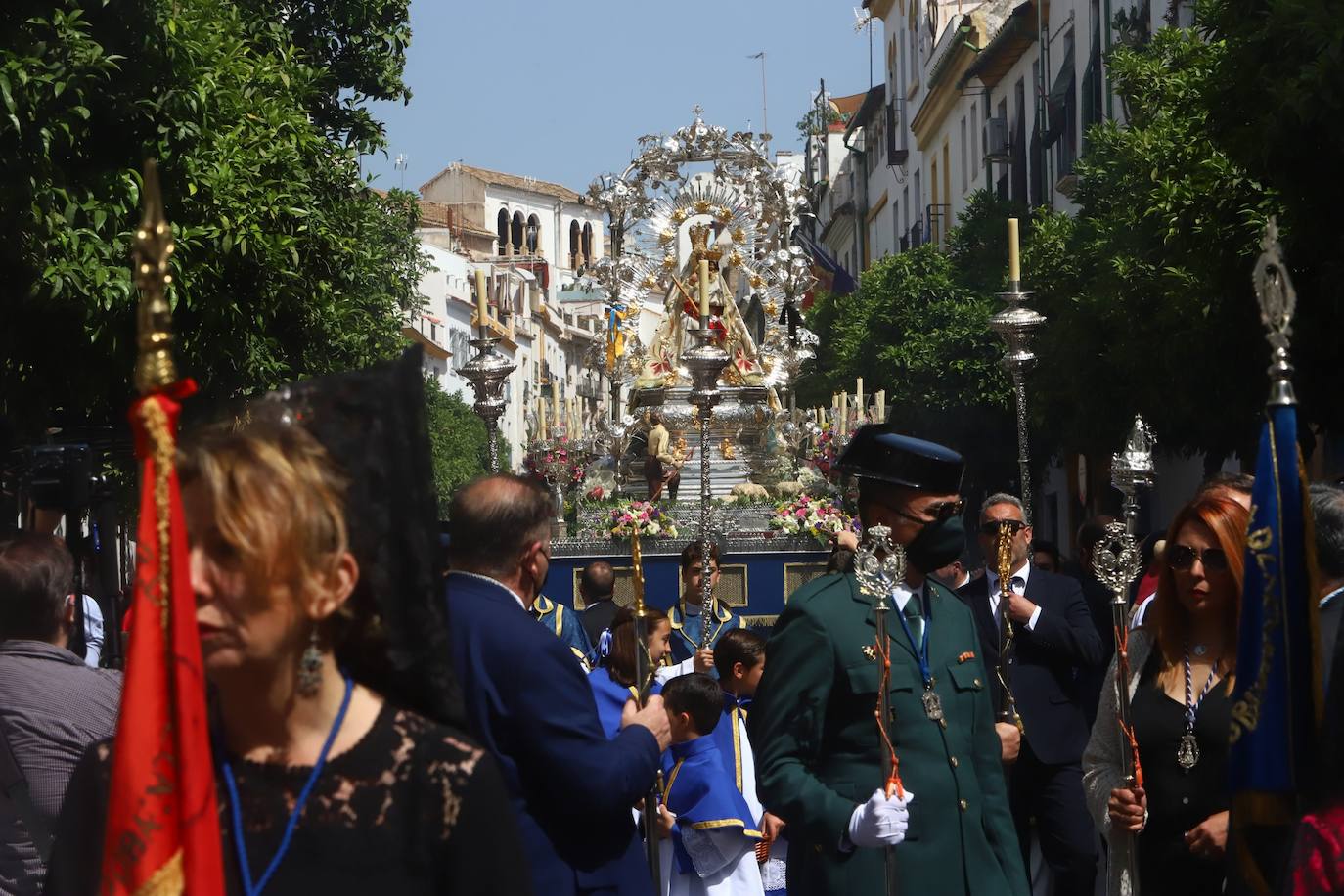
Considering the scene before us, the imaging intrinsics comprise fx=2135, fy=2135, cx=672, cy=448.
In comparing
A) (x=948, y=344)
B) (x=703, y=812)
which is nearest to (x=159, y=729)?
(x=703, y=812)

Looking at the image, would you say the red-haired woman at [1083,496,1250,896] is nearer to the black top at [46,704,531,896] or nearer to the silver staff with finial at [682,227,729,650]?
the black top at [46,704,531,896]

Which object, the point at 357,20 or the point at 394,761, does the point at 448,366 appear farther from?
the point at 394,761

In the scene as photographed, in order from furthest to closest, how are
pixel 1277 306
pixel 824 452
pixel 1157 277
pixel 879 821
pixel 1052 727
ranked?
pixel 824 452, pixel 1157 277, pixel 1052 727, pixel 879 821, pixel 1277 306

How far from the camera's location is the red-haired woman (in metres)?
5.18

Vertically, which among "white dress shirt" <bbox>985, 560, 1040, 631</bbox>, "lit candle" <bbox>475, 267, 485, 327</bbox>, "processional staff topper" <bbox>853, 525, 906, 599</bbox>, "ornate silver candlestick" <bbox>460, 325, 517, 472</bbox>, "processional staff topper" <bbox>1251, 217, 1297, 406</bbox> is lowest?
"white dress shirt" <bbox>985, 560, 1040, 631</bbox>

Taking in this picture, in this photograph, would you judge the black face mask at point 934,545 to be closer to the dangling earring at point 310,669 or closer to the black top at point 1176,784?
the black top at point 1176,784

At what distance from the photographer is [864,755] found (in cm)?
529

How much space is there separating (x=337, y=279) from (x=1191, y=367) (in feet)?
25.3

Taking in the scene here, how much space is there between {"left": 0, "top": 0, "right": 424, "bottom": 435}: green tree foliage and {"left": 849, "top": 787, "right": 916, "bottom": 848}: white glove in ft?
26.1

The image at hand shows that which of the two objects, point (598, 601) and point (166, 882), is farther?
point (598, 601)

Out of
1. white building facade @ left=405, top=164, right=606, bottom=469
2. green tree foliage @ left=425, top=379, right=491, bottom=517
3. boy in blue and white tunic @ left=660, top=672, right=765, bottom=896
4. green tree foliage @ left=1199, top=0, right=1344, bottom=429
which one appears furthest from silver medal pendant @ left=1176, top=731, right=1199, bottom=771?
white building facade @ left=405, top=164, right=606, bottom=469

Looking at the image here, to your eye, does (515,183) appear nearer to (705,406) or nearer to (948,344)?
(948,344)

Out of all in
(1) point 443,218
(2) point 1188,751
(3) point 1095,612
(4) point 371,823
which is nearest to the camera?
(4) point 371,823

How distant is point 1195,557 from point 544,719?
1.77 metres
